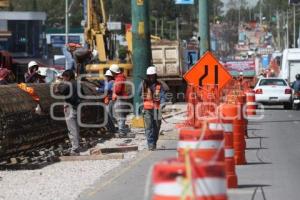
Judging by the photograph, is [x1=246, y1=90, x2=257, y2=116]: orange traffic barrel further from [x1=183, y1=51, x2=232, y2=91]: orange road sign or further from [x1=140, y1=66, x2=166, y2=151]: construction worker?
[x1=140, y1=66, x2=166, y2=151]: construction worker

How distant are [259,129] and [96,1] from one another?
1968cm

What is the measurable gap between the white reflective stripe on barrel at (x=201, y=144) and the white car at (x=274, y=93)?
30.8m

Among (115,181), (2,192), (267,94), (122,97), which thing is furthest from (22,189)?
(267,94)

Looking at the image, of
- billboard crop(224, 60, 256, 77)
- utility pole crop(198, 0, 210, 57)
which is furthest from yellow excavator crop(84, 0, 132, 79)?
billboard crop(224, 60, 256, 77)

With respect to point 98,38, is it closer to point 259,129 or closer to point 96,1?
point 96,1

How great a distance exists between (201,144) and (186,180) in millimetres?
2290

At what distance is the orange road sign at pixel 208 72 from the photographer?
21297mm

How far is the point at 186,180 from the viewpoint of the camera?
5852 mm

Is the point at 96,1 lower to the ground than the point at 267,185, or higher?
higher

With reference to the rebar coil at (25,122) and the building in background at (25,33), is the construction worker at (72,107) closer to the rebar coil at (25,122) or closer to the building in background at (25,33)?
the rebar coil at (25,122)

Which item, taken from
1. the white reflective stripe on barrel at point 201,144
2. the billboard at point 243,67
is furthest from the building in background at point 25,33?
the white reflective stripe on barrel at point 201,144

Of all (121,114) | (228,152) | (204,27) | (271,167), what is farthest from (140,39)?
(228,152)

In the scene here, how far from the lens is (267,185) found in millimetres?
12133

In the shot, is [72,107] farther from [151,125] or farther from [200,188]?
[200,188]
